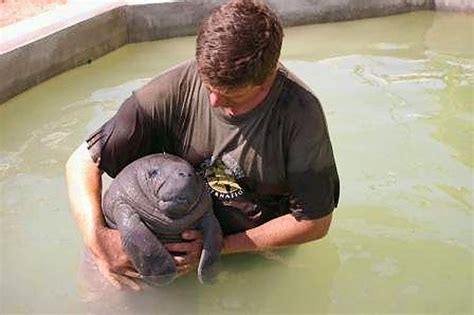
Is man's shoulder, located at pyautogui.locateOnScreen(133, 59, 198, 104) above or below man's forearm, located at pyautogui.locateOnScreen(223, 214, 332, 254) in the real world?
above

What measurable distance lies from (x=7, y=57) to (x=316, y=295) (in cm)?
301

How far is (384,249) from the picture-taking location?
4.40 meters

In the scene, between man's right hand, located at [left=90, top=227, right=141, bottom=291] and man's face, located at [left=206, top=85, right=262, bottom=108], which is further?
man's right hand, located at [left=90, top=227, right=141, bottom=291]

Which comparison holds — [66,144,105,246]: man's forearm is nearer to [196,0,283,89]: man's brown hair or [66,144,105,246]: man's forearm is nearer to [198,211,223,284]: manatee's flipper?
[198,211,223,284]: manatee's flipper

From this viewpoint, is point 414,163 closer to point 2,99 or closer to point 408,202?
point 408,202

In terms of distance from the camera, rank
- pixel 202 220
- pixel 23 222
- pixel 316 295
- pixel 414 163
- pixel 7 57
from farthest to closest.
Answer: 1. pixel 7 57
2. pixel 414 163
3. pixel 23 222
4. pixel 316 295
5. pixel 202 220

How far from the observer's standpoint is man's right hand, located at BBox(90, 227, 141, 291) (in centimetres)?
345

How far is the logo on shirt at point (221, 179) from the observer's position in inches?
139

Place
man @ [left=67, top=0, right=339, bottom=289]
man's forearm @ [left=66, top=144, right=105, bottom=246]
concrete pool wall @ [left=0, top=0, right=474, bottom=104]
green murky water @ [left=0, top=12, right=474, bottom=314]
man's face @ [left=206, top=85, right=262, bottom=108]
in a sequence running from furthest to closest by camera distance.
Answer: concrete pool wall @ [left=0, top=0, right=474, bottom=104], green murky water @ [left=0, top=12, right=474, bottom=314], man's forearm @ [left=66, top=144, right=105, bottom=246], man @ [left=67, top=0, right=339, bottom=289], man's face @ [left=206, top=85, right=262, bottom=108]

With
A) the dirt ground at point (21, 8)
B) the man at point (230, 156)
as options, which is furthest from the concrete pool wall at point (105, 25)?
the man at point (230, 156)

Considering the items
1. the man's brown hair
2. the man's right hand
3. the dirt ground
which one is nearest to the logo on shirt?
the man's right hand

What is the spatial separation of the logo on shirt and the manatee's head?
202 millimetres

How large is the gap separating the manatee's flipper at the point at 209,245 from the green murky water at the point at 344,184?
1.39ft

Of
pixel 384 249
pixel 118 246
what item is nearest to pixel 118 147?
pixel 118 246
